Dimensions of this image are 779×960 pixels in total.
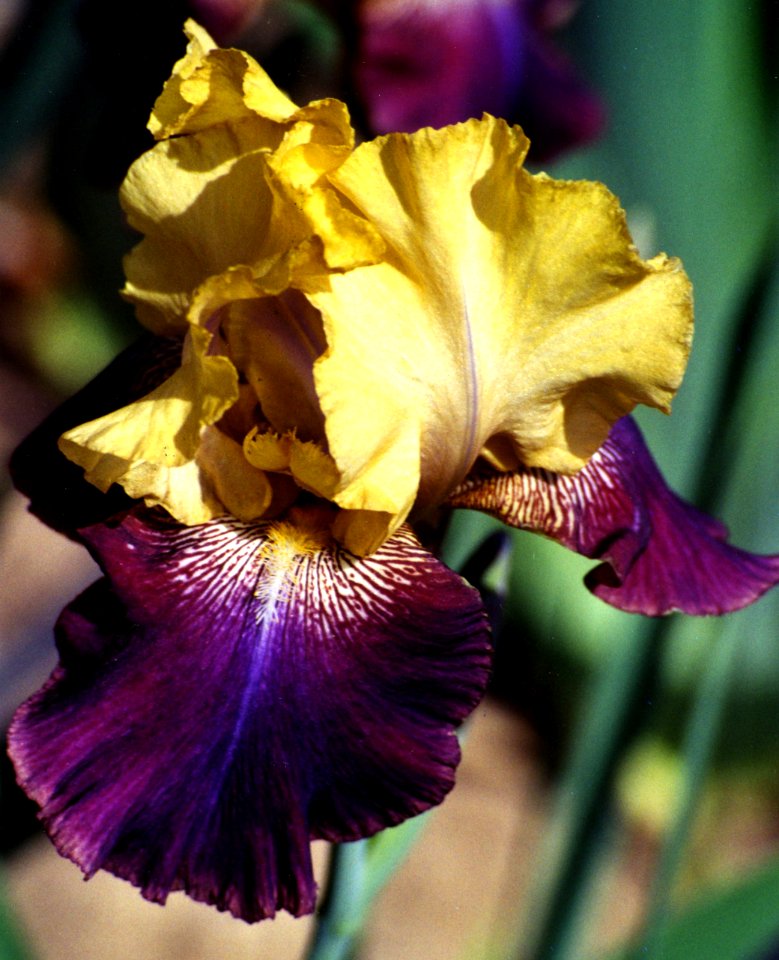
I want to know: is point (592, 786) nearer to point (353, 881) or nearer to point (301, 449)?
point (353, 881)

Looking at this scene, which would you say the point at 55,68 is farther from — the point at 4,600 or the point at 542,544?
the point at 4,600

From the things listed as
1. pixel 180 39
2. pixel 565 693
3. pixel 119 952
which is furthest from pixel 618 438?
pixel 119 952

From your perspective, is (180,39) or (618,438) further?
(180,39)

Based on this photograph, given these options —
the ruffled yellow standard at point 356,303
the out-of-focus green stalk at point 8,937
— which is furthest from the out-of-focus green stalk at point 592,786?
the out-of-focus green stalk at point 8,937

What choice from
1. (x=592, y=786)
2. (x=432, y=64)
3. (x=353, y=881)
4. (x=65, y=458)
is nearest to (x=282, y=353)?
(x=65, y=458)

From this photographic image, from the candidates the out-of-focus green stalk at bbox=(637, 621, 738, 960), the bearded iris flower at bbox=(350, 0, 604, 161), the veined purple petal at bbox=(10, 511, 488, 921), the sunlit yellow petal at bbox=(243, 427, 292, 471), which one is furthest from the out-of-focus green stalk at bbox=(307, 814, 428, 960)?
the bearded iris flower at bbox=(350, 0, 604, 161)

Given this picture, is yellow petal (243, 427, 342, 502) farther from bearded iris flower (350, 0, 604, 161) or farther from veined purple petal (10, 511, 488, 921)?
bearded iris flower (350, 0, 604, 161)
